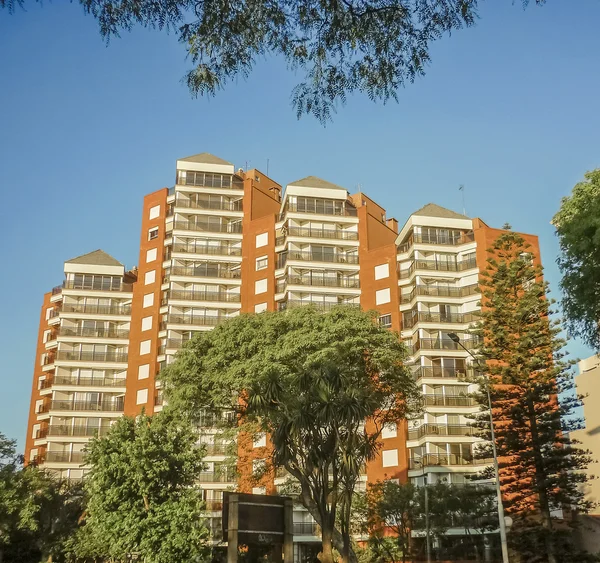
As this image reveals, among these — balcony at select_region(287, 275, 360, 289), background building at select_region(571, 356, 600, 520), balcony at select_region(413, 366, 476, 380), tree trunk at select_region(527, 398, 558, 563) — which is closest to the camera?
tree trunk at select_region(527, 398, 558, 563)

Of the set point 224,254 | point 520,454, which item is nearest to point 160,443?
point 520,454

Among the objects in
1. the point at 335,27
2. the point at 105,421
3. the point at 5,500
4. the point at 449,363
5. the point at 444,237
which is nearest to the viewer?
the point at 335,27

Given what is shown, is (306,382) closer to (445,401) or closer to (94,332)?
(445,401)

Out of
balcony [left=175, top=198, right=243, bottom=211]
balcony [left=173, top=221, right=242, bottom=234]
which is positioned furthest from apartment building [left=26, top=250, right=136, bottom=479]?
balcony [left=175, top=198, right=243, bottom=211]

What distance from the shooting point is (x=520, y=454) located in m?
43.2

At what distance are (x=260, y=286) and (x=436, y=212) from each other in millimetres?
18240

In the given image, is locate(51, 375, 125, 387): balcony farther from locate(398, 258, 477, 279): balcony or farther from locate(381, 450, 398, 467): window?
locate(398, 258, 477, 279): balcony

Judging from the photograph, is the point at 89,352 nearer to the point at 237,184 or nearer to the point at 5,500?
the point at 237,184

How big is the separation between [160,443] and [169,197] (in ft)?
147

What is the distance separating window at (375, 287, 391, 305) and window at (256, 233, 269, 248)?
1262 centimetres

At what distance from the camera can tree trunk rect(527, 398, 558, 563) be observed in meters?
41.2

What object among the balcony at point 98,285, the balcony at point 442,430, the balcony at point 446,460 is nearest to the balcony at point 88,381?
the balcony at point 98,285

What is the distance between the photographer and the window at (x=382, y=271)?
236 feet

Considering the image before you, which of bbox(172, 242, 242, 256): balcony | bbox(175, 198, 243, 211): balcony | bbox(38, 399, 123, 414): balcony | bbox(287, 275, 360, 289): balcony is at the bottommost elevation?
bbox(38, 399, 123, 414): balcony
